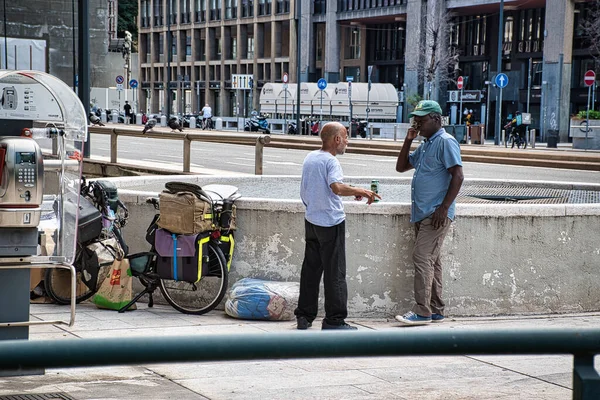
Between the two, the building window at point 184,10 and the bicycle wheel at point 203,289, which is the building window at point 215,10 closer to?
the building window at point 184,10

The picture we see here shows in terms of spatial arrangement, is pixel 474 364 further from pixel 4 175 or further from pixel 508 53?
pixel 508 53

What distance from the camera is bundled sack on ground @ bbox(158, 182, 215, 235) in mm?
8531

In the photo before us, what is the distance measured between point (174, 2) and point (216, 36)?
8.64 m

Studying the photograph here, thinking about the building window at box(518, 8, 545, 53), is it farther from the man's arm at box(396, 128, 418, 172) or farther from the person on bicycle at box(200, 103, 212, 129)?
the man's arm at box(396, 128, 418, 172)

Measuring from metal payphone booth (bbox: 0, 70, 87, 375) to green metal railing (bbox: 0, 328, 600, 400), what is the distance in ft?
13.0

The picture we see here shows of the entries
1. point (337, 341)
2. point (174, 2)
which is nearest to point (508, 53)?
point (174, 2)

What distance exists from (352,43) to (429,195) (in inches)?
2792

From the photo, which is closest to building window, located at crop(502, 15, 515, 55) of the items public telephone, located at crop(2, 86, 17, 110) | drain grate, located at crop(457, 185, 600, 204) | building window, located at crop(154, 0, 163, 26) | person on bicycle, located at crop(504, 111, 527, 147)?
person on bicycle, located at crop(504, 111, 527, 147)

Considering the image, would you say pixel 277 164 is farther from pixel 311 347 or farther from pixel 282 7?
pixel 282 7

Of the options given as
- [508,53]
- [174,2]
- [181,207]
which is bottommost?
[181,207]

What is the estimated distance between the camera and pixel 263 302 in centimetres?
831

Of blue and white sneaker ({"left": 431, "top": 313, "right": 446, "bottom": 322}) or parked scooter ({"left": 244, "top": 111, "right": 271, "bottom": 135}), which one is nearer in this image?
blue and white sneaker ({"left": 431, "top": 313, "right": 446, "bottom": 322})


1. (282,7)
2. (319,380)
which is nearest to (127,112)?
(282,7)

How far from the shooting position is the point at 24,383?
5871 millimetres
